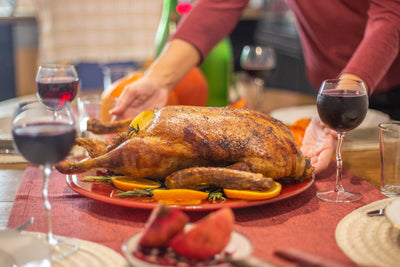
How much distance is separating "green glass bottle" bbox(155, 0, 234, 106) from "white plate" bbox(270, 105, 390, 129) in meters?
0.30

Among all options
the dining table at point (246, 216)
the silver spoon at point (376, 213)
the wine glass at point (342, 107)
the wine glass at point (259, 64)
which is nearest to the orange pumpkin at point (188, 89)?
the wine glass at point (259, 64)

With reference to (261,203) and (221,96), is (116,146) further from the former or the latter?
(221,96)

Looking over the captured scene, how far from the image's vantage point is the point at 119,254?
957 millimetres

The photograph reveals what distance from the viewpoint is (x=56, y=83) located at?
159 cm

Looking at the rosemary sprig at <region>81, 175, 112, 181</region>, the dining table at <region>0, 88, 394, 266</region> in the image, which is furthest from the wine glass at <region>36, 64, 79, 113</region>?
the rosemary sprig at <region>81, 175, 112, 181</region>

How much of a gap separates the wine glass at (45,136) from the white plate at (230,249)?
184 millimetres

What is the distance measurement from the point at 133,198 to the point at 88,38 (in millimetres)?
4885

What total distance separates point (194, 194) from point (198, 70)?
121 centimetres

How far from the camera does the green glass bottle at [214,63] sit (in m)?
2.32

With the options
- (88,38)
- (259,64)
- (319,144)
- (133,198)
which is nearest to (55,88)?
(133,198)

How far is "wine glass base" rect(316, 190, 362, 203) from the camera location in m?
1.27

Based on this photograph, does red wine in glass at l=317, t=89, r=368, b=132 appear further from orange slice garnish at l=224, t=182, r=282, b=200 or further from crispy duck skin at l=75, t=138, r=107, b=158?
crispy duck skin at l=75, t=138, r=107, b=158

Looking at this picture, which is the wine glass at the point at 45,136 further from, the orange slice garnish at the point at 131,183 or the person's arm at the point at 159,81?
the person's arm at the point at 159,81

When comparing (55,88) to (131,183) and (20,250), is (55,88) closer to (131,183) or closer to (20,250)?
(131,183)
